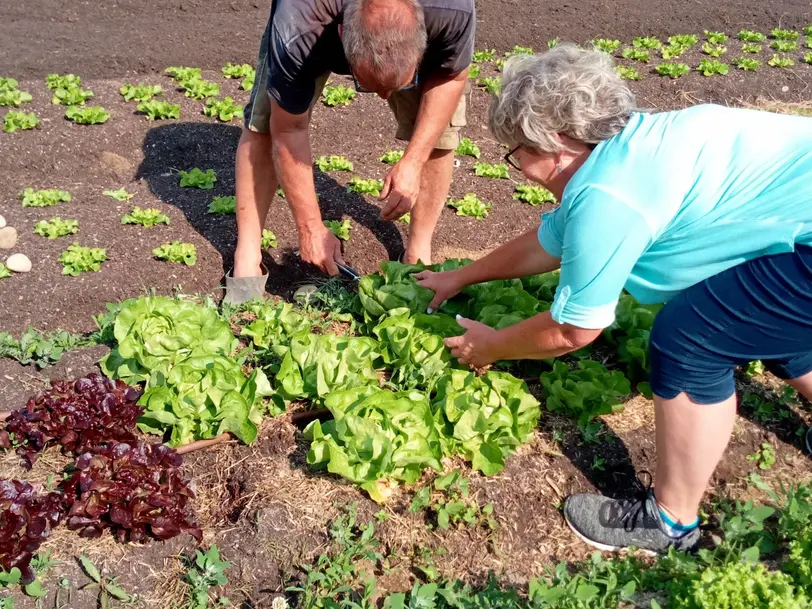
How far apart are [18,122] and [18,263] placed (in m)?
2.14

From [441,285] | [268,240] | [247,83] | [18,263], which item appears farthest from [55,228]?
[247,83]

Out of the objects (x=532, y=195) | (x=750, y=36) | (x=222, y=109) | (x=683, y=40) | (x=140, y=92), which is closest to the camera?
(x=532, y=195)

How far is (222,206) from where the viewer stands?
16.1 ft

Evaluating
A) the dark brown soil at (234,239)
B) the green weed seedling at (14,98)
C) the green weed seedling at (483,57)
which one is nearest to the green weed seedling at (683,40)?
the dark brown soil at (234,239)

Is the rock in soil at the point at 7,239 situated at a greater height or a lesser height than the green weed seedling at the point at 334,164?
lesser

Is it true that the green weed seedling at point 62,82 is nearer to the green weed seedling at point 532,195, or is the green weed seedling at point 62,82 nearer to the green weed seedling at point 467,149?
the green weed seedling at point 467,149

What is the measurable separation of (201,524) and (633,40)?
819 centimetres

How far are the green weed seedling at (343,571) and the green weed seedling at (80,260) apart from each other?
2.44m

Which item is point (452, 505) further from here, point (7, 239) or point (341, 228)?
point (7, 239)

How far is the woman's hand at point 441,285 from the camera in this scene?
348 centimetres

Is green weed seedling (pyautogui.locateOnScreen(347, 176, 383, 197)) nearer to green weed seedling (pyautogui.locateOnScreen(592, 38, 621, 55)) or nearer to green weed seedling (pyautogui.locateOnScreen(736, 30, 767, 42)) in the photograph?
green weed seedling (pyautogui.locateOnScreen(592, 38, 621, 55))

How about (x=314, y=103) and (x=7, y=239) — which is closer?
(x=314, y=103)

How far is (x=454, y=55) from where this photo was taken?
3.71m

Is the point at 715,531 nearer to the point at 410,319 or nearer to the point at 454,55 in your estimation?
the point at 410,319
